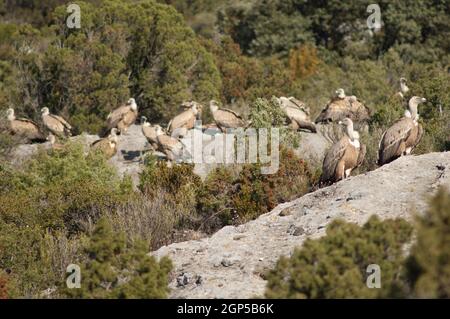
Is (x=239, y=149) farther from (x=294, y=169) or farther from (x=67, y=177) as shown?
(x=67, y=177)

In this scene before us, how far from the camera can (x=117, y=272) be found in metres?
10.6

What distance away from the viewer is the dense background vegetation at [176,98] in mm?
10359

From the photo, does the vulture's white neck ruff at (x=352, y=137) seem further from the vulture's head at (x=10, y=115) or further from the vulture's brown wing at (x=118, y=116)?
the vulture's head at (x=10, y=115)

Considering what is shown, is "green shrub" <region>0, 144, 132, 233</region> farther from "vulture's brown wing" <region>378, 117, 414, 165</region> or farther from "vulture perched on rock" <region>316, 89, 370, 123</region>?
"vulture perched on rock" <region>316, 89, 370, 123</region>

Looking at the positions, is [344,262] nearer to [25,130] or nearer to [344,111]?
[344,111]

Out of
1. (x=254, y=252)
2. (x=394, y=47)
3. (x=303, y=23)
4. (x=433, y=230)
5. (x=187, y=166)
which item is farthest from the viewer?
(x=303, y=23)

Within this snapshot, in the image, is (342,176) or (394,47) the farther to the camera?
(394,47)

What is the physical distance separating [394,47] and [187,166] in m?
21.8

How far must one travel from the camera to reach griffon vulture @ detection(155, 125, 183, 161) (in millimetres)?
21812

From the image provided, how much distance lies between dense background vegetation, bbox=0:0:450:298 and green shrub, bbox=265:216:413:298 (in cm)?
2

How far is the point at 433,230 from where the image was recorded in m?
8.15

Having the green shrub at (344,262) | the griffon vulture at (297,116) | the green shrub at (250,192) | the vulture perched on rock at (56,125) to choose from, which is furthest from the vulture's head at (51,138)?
the green shrub at (344,262)

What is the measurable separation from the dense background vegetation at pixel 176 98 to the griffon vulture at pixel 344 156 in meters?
1.58
